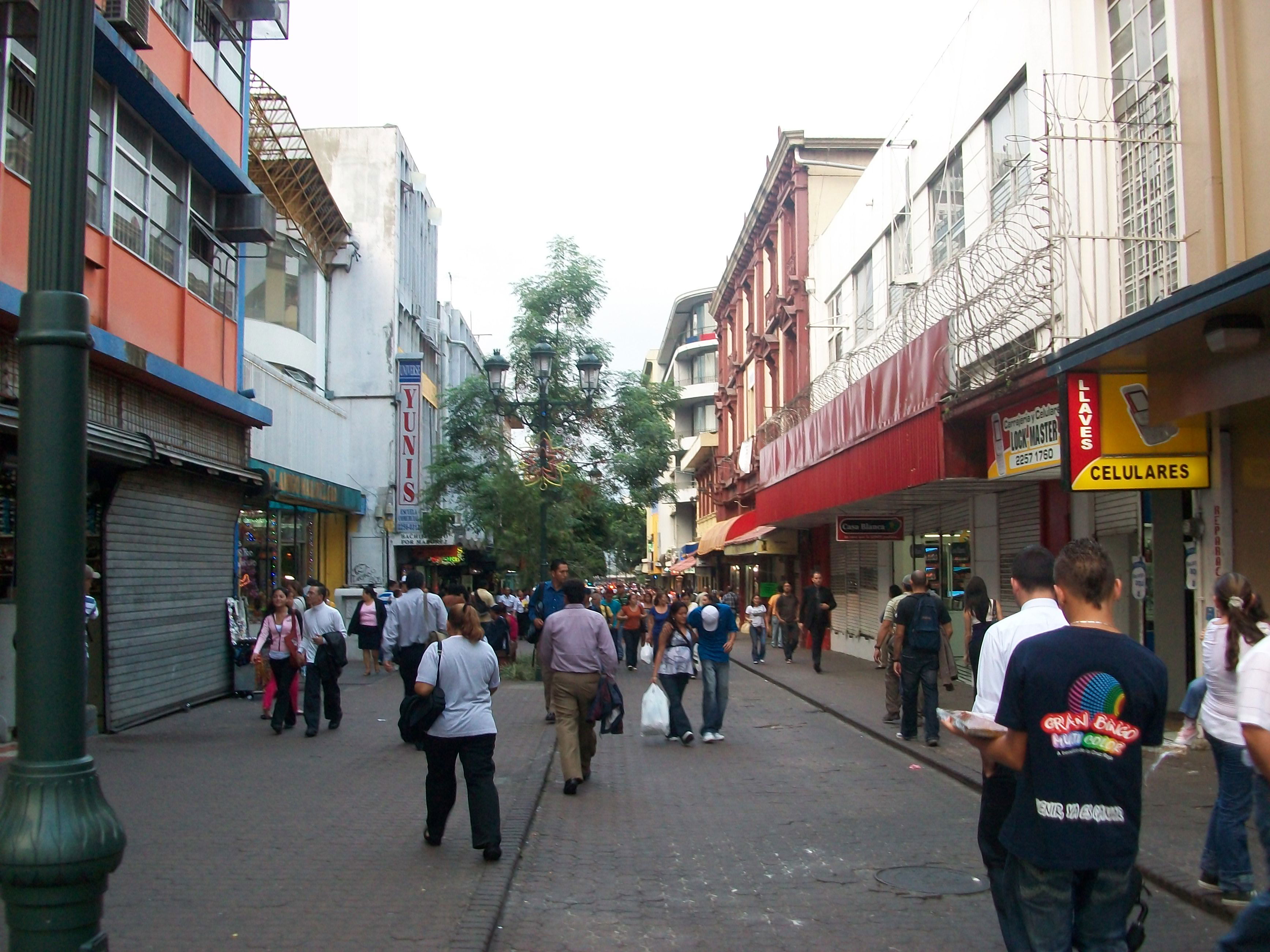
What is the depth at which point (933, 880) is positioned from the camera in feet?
22.4

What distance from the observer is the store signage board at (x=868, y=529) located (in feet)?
70.0

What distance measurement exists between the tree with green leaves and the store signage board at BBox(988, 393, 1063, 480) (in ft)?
45.2

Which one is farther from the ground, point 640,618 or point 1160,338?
point 1160,338

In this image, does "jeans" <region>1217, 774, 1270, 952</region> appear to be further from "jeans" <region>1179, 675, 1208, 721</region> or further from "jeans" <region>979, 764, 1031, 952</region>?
"jeans" <region>1179, 675, 1208, 721</region>

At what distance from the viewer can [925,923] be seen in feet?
19.6

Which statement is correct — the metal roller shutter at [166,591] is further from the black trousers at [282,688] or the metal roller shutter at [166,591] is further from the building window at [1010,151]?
the building window at [1010,151]

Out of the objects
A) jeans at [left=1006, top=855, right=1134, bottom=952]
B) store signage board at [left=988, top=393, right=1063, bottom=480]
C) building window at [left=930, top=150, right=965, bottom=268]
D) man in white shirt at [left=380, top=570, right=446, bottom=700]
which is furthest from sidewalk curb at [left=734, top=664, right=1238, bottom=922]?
building window at [left=930, top=150, right=965, bottom=268]

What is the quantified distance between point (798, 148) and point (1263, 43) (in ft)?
74.8

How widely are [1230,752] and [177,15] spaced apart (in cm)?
1443

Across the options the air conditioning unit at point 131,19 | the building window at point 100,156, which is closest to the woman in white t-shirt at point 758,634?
the building window at point 100,156

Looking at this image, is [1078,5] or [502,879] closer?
[502,879]

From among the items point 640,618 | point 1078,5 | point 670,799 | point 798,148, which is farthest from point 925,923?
point 798,148

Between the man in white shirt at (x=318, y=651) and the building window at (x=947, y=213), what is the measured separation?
9.95 meters

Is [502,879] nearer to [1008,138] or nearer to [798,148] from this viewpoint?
[1008,138]
